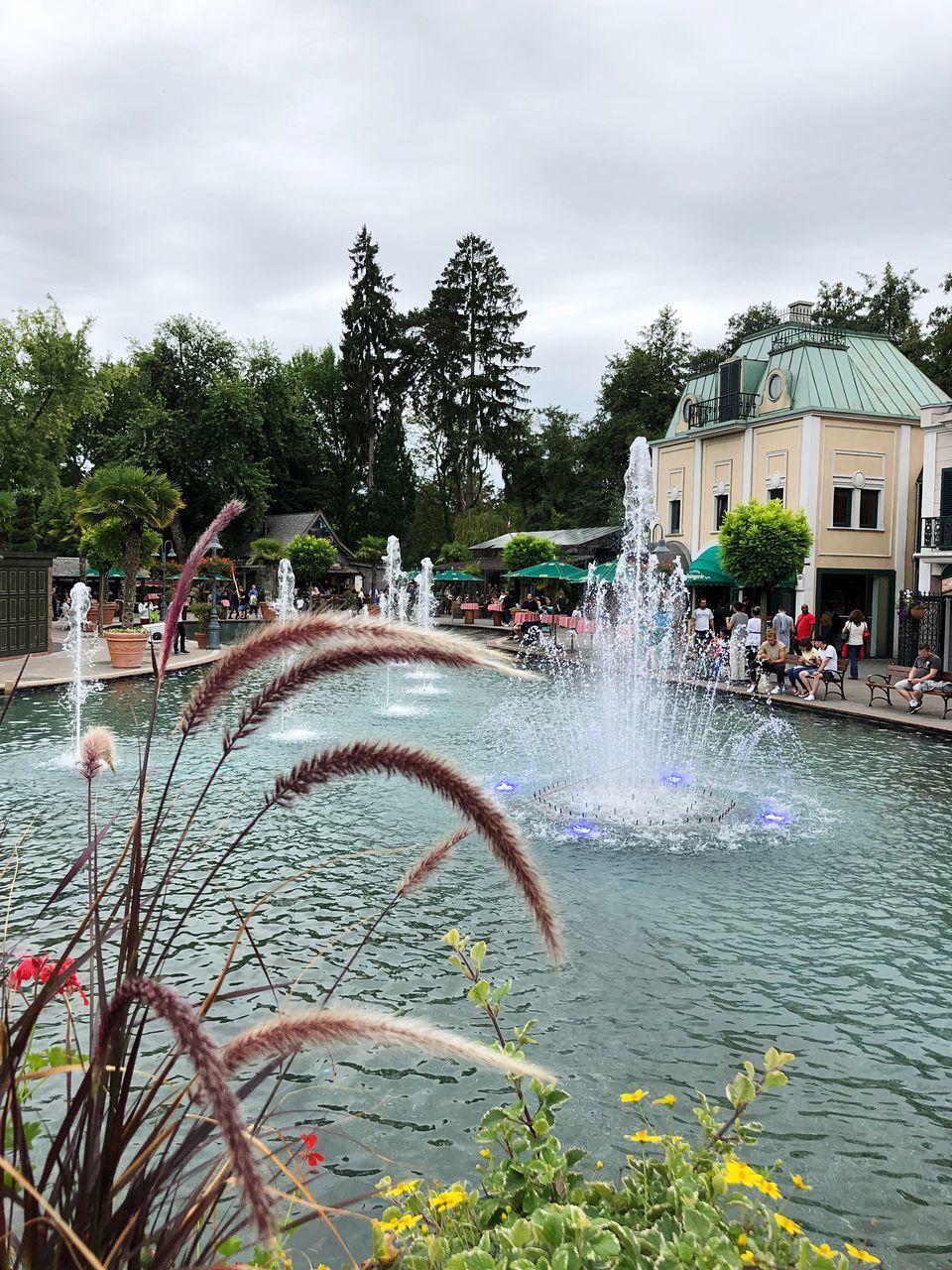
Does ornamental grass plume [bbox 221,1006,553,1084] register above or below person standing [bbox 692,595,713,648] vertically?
below

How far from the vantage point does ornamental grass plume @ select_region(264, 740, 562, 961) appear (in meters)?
1.66

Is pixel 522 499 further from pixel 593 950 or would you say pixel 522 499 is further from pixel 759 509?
pixel 593 950

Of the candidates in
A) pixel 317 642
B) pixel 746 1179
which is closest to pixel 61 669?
pixel 746 1179

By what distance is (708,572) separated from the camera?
101 feet

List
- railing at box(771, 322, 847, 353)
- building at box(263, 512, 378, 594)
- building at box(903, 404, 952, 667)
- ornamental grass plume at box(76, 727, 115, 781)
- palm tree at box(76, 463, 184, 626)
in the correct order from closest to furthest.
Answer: ornamental grass plume at box(76, 727, 115, 781), building at box(903, 404, 952, 667), railing at box(771, 322, 847, 353), palm tree at box(76, 463, 184, 626), building at box(263, 512, 378, 594)

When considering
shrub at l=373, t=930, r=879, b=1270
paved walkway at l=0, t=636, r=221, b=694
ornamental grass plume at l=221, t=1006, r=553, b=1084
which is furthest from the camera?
paved walkway at l=0, t=636, r=221, b=694

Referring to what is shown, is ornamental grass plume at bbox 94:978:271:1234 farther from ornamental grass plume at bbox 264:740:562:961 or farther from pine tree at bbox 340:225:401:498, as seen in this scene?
pine tree at bbox 340:225:401:498

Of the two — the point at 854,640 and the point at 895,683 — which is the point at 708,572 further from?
the point at 895,683

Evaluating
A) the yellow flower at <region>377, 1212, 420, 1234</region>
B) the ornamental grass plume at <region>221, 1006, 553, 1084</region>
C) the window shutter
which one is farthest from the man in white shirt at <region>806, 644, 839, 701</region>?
the ornamental grass plume at <region>221, 1006, 553, 1084</region>

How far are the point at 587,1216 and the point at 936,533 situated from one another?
25979mm

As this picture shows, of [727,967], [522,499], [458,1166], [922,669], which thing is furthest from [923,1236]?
[522,499]

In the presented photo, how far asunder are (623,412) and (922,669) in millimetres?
36405

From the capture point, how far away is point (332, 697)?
62.9 ft

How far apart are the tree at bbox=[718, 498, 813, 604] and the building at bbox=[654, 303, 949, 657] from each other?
4.76m
